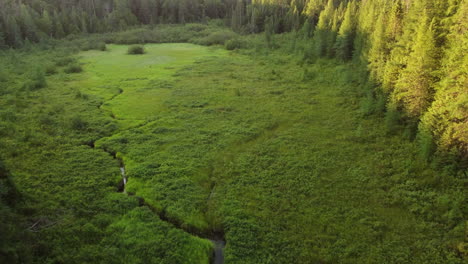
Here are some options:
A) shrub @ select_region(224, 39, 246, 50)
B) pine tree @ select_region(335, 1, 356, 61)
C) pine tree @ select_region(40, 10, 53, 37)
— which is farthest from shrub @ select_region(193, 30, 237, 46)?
pine tree @ select_region(40, 10, 53, 37)

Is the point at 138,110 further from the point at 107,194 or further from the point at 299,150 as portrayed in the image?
the point at 299,150

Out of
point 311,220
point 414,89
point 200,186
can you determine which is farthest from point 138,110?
point 414,89

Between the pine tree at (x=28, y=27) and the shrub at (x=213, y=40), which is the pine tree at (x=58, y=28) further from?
the shrub at (x=213, y=40)

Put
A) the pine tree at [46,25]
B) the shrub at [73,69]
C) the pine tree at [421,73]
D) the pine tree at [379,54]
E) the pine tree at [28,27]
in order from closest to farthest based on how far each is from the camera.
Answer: the pine tree at [421,73], the pine tree at [379,54], the shrub at [73,69], the pine tree at [28,27], the pine tree at [46,25]

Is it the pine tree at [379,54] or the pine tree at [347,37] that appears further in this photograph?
the pine tree at [347,37]

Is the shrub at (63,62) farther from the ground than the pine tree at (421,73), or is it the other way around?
the pine tree at (421,73)

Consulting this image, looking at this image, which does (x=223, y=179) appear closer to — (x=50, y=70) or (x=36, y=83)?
(x=36, y=83)

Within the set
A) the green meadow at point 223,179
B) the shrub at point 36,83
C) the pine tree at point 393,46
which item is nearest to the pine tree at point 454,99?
the green meadow at point 223,179
